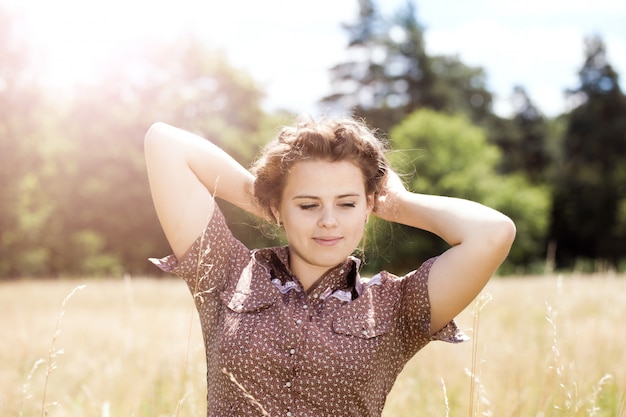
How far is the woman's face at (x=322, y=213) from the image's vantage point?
7.04 ft

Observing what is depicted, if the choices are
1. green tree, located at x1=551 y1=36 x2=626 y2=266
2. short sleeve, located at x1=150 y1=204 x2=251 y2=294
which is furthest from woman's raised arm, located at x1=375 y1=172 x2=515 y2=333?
green tree, located at x1=551 y1=36 x2=626 y2=266

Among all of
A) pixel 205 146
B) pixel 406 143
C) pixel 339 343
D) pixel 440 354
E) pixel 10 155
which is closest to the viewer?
pixel 339 343

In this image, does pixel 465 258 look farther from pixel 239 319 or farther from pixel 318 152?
pixel 239 319

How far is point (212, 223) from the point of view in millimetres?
2238

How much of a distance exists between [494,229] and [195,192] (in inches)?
39.6

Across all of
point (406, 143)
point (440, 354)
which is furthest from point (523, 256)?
point (440, 354)

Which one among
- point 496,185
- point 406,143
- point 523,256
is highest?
point 406,143

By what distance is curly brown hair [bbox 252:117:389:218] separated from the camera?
2.24 meters

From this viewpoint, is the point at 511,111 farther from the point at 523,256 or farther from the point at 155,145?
the point at 155,145

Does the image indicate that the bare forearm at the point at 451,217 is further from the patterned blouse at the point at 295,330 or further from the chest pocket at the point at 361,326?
the chest pocket at the point at 361,326

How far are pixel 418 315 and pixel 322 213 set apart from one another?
1.49 feet

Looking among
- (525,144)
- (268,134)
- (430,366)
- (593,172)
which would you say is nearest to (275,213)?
(430,366)

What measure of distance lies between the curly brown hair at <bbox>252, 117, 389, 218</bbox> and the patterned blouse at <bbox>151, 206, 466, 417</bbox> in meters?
0.22

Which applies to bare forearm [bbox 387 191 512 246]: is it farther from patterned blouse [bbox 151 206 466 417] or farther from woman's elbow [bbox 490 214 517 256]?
patterned blouse [bbox 151 206 466 417]
